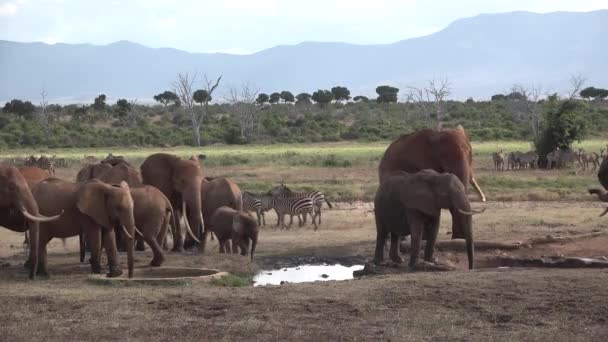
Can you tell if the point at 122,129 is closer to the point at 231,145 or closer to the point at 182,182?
the point at 231,145

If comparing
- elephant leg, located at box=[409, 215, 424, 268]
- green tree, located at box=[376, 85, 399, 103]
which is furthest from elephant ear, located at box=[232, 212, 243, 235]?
green tree, located at box=[376, 85, 399, 103]

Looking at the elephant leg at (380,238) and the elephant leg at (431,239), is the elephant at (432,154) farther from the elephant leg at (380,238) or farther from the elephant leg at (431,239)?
the elephant leg at (431,239)

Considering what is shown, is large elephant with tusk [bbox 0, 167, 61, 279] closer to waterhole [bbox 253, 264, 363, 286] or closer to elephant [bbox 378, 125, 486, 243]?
waterhole [bbox 253, 264, 363, 286]

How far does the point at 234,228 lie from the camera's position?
1619 cm

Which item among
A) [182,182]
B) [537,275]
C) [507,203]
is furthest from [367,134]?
[537,275]

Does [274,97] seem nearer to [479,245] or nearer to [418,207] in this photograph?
[479,245]

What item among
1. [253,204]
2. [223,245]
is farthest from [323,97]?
[223,245]

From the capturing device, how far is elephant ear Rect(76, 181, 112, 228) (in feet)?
43.8

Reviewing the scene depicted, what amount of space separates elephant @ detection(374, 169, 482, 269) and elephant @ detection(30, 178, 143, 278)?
3885mm

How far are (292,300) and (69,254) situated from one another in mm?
7762

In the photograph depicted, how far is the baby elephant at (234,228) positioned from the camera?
53.1 feet

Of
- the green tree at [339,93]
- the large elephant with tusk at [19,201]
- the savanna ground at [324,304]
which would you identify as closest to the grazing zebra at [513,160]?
the savanna ground at [324,304]

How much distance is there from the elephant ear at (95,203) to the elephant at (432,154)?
18.2 ft

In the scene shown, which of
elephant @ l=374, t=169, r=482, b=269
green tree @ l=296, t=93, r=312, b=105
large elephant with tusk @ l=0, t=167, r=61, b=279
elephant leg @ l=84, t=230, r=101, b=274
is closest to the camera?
large elephant with tusk @ l=0, t=167, r=61, b=279
